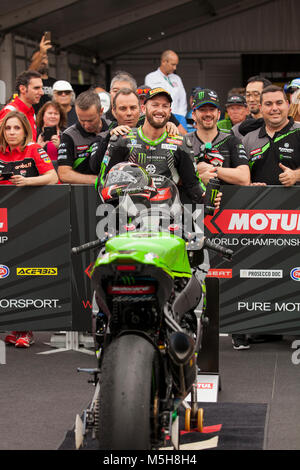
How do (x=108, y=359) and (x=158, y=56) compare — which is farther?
(x=158, y=56)

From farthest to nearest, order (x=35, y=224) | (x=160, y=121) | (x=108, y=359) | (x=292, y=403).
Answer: (x=35, y=224) → (x=160, y=121) → (x=292, y=403) → (x=108, y=359)

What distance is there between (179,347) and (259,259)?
116 inches

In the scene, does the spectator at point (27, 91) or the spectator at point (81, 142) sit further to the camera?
the spectator at point (27, 91)

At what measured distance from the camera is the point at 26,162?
6.95m

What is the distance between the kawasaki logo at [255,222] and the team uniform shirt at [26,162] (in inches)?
56.8

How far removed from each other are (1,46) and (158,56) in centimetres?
1123

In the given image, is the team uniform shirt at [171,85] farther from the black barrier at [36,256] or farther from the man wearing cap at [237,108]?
the black barrier at [36,256]

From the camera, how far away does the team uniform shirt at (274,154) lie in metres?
7.02

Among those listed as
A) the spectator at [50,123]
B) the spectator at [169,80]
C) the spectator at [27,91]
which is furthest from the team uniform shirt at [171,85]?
the spectator at [27,91]

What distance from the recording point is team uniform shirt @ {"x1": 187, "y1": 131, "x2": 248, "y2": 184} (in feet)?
22.5

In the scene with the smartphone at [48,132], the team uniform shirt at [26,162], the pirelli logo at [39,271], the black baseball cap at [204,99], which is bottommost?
the pirelli logo at [39,271]

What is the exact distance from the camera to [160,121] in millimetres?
5941
